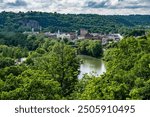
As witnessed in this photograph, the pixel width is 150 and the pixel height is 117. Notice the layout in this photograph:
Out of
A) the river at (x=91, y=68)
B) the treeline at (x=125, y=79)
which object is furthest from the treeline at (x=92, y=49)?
the treeline at (x=125, y=79)

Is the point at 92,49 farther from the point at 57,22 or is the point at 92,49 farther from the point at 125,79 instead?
the point at 57,22

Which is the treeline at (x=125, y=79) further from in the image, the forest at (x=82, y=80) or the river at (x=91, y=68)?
the river at (x=91, y=68)

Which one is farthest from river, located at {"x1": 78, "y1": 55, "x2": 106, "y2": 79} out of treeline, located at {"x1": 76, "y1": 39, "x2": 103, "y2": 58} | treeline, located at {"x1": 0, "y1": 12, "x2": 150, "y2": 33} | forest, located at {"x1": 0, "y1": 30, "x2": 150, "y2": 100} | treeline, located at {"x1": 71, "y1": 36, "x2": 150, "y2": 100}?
treeline, located at {"x1": 0, "y1": 12, "x2": 150, "y2": 33}

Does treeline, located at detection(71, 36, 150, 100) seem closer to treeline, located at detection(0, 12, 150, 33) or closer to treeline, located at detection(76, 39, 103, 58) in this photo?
treeline, located at detection(76, 39, 103, 58)

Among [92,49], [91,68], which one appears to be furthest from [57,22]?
[91,68]

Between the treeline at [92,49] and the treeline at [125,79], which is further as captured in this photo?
the treeline at [92,49]

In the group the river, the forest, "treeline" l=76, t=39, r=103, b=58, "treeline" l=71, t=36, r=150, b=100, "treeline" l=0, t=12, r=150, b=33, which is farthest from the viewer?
"treeline" l=0, t=12, r=150, b=33

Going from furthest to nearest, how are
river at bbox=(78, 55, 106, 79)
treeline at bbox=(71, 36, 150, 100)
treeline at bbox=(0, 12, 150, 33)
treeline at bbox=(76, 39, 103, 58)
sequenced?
treeline at bbox=(0, 12, 150, 33)
treeline at bbox=(76, 39, 103, 58)
river at bbox=(78, 55, 106, 79)
treeline at bbox=(71, 36, 150, 100)

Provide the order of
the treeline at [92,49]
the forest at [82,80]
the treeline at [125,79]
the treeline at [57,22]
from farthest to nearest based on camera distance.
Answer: the treeline at [57,22], the treeline at [92,49], the forest at [82,80], the treeline at [125,79]

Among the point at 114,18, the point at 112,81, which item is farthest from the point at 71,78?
the point at 114,18

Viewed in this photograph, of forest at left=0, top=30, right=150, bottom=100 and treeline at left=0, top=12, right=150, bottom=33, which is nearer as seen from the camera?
forest at left=0, top=30, right=150, bottom=100

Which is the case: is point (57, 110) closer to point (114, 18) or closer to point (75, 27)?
point (75, 27)
